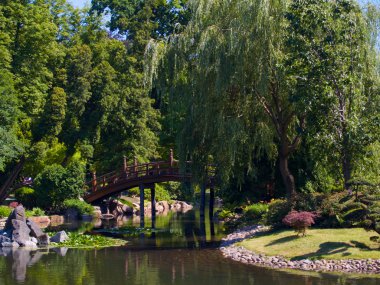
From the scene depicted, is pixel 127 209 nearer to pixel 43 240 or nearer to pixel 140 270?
pixel 43 240

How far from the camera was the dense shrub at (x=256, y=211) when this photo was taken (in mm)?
27422

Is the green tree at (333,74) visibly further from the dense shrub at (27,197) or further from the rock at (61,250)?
the dense shrub at (27,197)

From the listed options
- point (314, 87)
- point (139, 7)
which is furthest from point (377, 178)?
point (139, 7)

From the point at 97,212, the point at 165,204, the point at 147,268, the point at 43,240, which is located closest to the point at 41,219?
the point at 97,212

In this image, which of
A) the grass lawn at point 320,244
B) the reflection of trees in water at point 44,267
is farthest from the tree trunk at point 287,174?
the reflection of trees in water at point 44,267

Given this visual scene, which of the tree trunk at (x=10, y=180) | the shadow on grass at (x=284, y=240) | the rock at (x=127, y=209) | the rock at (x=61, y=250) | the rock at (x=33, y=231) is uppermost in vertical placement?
the tree trunk at (x=10, y=180)

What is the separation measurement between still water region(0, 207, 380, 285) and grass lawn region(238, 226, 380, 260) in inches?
58.8

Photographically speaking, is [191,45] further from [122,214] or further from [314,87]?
[122,214]

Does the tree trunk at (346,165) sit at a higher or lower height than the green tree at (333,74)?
lower

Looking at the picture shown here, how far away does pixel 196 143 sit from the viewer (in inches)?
1027

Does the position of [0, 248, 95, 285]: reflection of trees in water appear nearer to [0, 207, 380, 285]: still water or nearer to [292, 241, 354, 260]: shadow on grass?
[0, 207, 380, 285]: still water

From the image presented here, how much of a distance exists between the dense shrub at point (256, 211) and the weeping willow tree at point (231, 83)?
1.59 metres

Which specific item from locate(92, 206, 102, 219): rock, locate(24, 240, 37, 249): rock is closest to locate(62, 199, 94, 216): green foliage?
locate(92, 206, 102, 219): rock

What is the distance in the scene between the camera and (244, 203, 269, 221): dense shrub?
2742 centimetres
